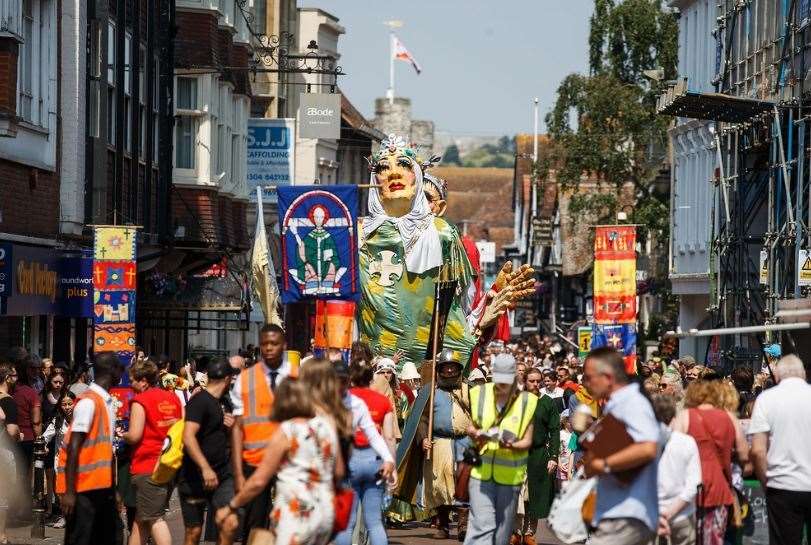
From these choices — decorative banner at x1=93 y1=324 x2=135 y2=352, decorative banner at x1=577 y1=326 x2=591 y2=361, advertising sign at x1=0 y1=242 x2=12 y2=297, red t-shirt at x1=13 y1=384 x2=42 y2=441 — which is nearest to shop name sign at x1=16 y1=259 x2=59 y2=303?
advertising sign at x1=0 y1=242 x2=12 y2=297

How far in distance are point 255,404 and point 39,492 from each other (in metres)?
7.76

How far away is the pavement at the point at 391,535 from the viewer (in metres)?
18.3

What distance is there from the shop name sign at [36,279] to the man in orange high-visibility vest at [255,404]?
37.7 feet

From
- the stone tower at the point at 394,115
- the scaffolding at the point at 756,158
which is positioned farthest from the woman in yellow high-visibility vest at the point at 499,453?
the stone tower at the point at 394,115

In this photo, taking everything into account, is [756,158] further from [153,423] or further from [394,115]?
[394,115]

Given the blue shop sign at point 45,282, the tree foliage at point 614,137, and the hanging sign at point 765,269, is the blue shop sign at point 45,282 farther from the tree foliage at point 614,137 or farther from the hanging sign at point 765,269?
the tree foliage at point 614,137

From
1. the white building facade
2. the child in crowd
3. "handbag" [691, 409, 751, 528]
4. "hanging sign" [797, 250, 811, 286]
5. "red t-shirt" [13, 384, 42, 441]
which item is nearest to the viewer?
"handbag" [691, 409, 751, 528]

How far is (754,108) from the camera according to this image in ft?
102

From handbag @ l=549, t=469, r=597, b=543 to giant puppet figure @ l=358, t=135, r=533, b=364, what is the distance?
1321 centimetres

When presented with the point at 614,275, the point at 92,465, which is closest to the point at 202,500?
the point at 92,465

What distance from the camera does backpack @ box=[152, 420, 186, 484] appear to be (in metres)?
14.4

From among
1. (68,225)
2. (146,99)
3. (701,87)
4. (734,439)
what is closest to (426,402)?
(734,439)

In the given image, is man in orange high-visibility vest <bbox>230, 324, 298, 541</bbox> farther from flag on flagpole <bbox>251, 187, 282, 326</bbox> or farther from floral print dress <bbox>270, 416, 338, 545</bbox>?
flag on flagpole <bbox>251, 187, 282, 326</bbox>

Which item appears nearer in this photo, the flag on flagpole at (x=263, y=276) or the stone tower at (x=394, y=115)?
the flag on flagpole at (x=263, y=276)
